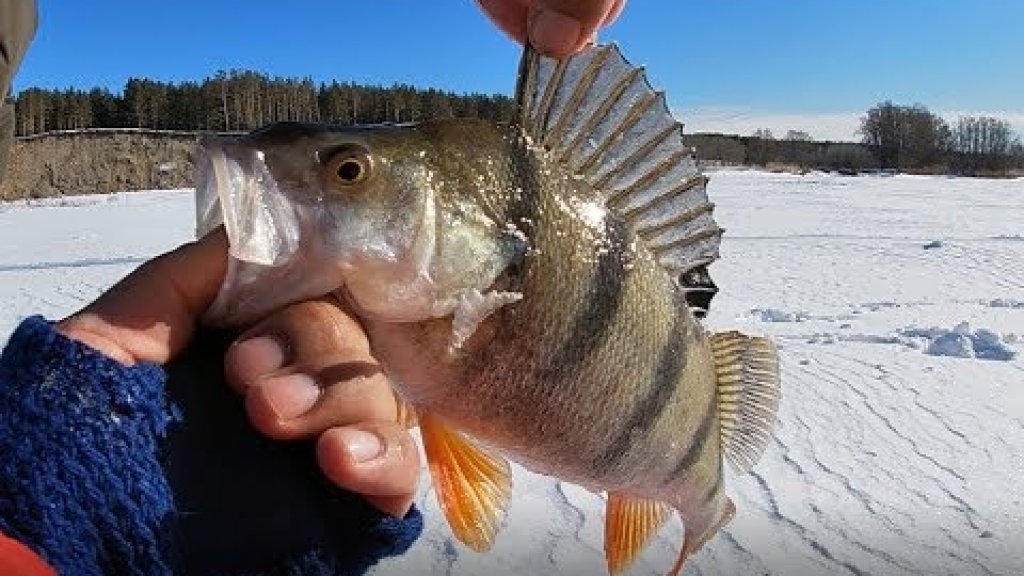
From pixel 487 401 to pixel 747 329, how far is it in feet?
11.5

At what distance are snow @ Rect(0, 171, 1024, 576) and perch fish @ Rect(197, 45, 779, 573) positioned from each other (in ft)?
3.37

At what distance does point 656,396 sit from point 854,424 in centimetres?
209

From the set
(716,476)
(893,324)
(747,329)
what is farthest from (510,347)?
(893,324)

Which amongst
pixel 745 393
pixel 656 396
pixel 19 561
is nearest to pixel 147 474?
pixel 19 561

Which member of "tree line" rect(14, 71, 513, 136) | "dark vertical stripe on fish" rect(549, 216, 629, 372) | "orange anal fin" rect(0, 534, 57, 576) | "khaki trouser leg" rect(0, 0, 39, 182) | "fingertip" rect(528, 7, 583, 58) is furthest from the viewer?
Result: "tree line" rect(14, 71, 513, 136)

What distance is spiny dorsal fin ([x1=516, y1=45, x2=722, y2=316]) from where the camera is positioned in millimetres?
938

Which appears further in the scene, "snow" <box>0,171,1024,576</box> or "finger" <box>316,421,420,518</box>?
"snow" <box>0,171,1024,576</box>

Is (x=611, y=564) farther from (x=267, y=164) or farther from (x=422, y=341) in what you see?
(x=267, y=164)

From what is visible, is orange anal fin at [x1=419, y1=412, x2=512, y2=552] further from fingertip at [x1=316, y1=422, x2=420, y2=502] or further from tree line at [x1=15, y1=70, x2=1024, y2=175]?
tree line at [x1=15, y1=70, x2=1024, y2=175]

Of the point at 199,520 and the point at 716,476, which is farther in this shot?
the point at 716,476

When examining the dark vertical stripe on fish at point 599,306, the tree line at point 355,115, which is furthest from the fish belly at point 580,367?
the tree line at point 355,115

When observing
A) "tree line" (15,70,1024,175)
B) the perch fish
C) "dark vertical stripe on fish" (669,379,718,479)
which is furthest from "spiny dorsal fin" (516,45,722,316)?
"tree line" (15,70,1024,175)

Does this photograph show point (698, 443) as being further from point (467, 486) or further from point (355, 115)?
point (355, 115)

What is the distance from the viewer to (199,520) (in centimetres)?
72
